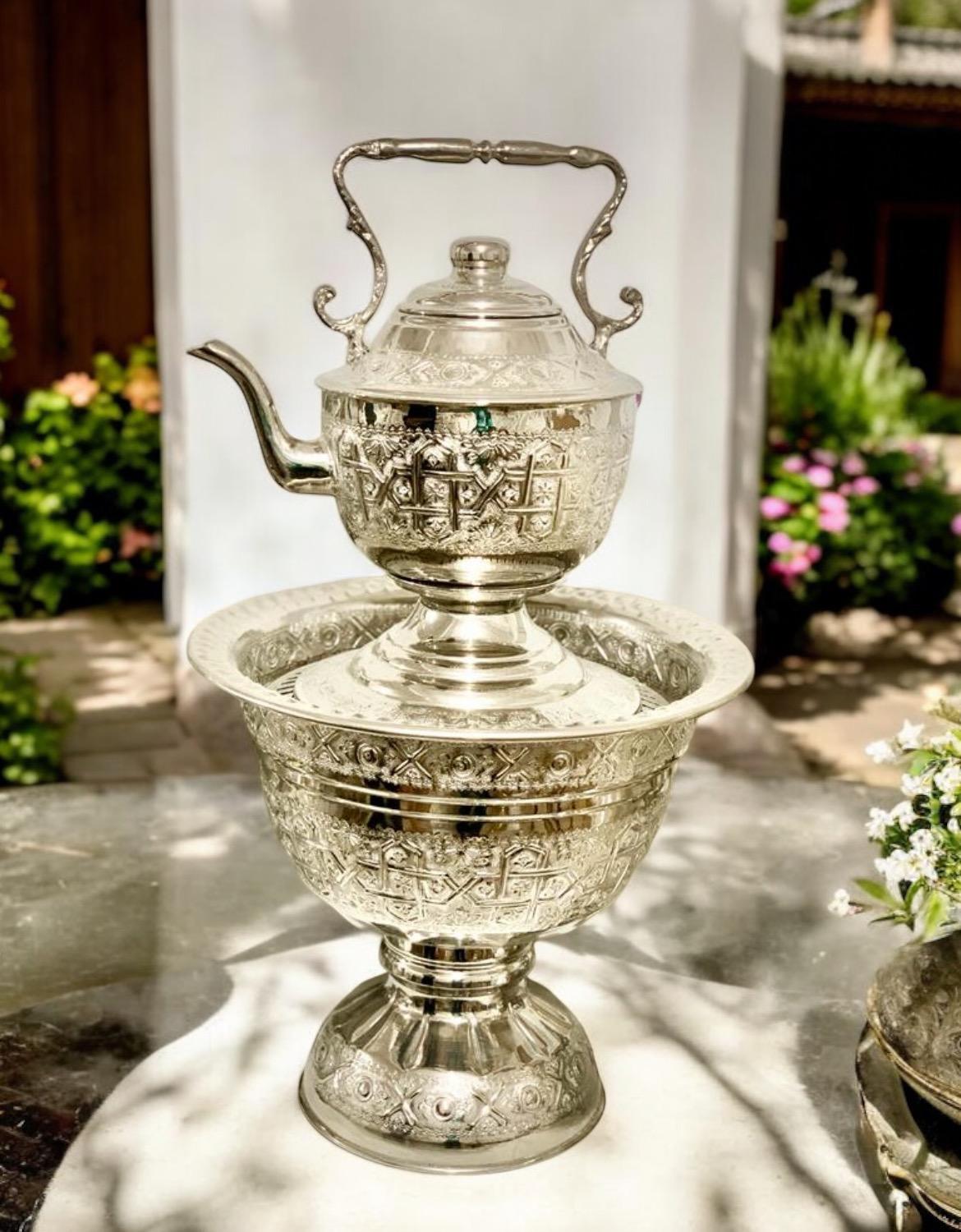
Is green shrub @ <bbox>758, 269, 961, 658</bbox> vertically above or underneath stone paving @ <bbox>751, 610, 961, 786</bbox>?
above

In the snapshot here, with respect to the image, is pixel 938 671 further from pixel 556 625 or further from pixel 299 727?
pixel 299 727

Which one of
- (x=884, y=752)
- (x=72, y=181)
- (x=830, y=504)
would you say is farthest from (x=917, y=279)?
(x=884, y=752)

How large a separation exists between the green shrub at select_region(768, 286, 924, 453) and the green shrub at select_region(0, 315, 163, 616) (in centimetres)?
295

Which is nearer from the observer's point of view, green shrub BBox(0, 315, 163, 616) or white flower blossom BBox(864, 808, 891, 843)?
white flower blossom BBox(864, 808, 891, 843)

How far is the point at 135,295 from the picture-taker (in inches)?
284

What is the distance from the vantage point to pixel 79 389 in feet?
22.4

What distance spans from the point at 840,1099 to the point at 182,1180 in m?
0.70

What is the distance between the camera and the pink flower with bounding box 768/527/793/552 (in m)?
6.89

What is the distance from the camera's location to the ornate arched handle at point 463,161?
158cm

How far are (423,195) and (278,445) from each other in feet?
9.49

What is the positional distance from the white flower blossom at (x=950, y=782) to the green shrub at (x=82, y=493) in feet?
17.7

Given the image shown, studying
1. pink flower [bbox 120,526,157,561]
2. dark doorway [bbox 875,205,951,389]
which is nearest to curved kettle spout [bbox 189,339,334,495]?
pink flower [bbox 120,526,157,561]

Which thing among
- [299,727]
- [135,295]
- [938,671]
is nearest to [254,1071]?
[299,727]

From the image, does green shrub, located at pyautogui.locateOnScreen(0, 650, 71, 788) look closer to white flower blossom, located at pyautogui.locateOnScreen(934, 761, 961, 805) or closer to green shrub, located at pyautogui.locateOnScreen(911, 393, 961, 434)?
white flower blossom, located at pyautogui.locateOnScreen(934, 761, 961, 805)
